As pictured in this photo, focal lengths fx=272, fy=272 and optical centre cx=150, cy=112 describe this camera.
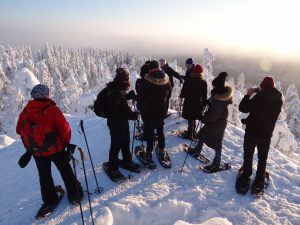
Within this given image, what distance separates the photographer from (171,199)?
20.2 feet

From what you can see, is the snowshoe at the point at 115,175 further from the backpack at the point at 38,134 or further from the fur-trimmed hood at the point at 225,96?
the fur-trimmed hood at the point at 225,96

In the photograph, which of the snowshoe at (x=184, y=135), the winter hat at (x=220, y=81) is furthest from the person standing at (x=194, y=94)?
the winter hat at (x=220, y=81)

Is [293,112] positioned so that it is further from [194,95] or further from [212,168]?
[212,168]

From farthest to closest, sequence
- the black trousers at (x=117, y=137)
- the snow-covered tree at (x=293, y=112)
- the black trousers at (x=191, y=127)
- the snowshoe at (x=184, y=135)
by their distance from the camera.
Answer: the snow-covered tree at (x=293, y=112) → the snowshoe at (x=184, y=135) → the black trousers at (x=191, y=127) → the black trousers at (x=117, y=137)

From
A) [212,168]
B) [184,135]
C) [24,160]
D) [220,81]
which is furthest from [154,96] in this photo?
[184,135]

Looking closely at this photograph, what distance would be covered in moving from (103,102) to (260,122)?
3680mm

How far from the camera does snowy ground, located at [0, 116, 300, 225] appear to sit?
5.59 meters

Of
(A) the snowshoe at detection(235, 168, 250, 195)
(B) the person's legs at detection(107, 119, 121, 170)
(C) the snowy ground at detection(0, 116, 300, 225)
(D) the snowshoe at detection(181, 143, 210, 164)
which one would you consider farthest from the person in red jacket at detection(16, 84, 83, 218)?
(A) the snowshoe at detection(235, 168, 250, 195)

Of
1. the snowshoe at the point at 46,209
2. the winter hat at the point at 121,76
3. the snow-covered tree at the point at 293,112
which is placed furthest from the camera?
the snow-covered tree at the point at 293,112

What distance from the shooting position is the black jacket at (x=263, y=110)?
20.1 feet

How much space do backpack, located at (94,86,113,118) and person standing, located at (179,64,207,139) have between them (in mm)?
3047

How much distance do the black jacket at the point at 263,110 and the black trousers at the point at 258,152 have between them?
142 mm

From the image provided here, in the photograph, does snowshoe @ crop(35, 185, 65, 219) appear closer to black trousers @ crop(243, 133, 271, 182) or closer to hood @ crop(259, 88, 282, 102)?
black trousers @ crop(243, 133, 271, 182)

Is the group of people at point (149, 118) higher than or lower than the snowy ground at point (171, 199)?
higher
